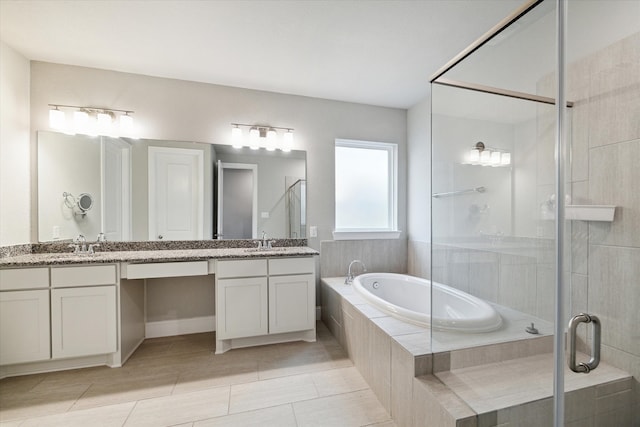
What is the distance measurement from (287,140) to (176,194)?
1274 millimetres

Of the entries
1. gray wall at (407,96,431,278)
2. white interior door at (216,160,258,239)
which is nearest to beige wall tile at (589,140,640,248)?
gray wall at (407,96,431,278)

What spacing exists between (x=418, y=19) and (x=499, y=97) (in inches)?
31.3

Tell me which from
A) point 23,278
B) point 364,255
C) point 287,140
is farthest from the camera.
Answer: point 364,255

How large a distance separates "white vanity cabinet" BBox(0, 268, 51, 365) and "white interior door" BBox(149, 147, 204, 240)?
33.3 inches

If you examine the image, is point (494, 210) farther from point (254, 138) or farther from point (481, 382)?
point (254, 138)

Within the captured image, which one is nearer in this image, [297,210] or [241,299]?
[241,299]

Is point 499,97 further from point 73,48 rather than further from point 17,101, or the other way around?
point 17,101

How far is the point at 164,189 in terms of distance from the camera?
8.72ft

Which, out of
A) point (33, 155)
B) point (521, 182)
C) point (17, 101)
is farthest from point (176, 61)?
point (521, 182)

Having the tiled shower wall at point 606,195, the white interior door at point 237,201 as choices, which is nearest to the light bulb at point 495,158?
the tiled shower wall at point 606,195

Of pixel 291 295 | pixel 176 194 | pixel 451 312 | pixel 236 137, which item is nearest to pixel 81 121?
pixel 176 194

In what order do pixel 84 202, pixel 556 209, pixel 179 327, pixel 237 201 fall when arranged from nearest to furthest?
1. pixel 556 209
2. pixel 84 202
3. pixel 179 327
4. pixel 237 201

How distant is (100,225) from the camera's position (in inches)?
99.2

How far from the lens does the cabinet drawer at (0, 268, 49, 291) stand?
1.94 metres
